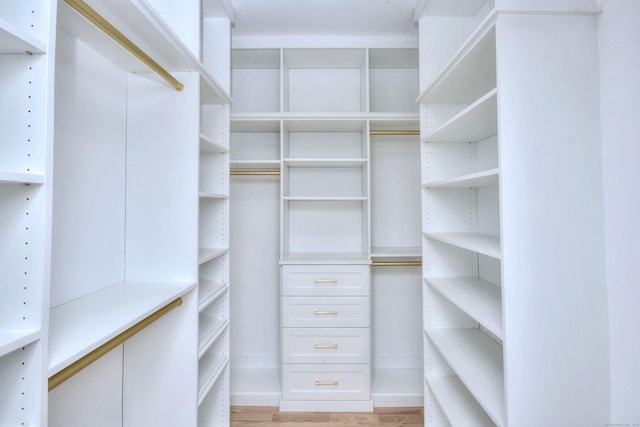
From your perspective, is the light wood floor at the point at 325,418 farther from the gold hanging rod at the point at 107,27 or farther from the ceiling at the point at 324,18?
the ceiling at the point at 324,18

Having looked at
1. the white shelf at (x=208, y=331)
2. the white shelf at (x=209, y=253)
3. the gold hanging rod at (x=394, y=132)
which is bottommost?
the white shelf at (x=208, y=331)

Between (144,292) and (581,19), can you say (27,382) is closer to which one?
(144,292)

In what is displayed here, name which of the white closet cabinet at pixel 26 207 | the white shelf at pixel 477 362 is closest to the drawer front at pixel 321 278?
the white shelf at pixel 477 362

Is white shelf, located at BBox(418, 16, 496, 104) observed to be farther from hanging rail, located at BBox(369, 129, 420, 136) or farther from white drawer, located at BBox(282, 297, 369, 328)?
white drawer, located at BBox(282, 297, 369, 328)

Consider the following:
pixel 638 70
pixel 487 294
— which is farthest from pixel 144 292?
pixel 638 70

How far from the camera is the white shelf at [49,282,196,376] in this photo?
80cm

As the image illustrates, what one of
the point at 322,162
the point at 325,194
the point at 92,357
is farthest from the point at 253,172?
the point at 92,357

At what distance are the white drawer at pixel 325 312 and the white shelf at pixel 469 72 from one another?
1331 millimetres

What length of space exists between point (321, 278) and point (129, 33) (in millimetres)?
1637

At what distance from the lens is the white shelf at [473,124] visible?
120 cm

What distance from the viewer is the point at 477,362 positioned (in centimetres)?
149

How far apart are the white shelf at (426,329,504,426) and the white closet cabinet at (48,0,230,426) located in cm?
118

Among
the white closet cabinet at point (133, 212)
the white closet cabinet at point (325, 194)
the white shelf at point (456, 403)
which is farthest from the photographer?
the white closet cabinet at point (325, 194)

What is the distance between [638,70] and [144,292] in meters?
1.86
